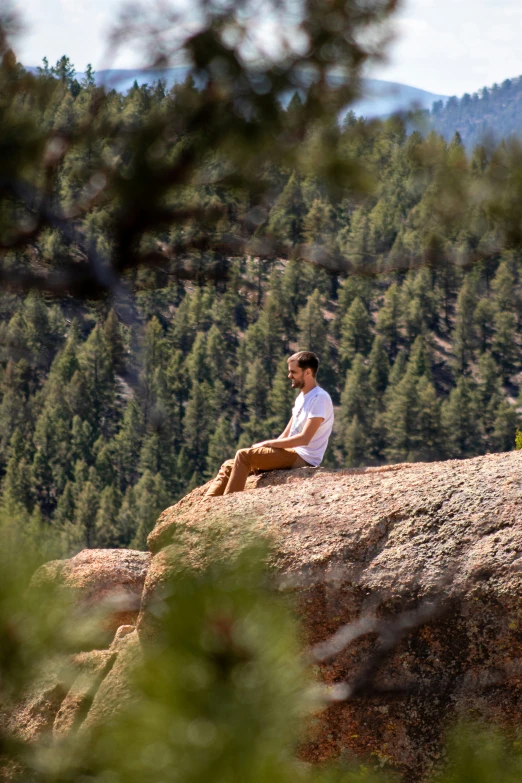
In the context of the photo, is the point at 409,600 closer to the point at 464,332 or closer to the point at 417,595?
the point at 417,595

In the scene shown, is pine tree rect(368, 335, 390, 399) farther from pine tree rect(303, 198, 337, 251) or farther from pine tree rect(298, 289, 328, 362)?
pine tree rect(303, 198, 337, 251)

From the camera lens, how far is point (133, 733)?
154 cm

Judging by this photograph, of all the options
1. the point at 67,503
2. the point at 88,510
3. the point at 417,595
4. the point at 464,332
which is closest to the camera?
the point at 417,595

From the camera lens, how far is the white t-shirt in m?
6.66

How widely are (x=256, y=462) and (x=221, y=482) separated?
330 mm

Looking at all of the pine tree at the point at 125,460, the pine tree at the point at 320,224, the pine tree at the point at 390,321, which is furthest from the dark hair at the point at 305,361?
the pine tree at the point at 390,321

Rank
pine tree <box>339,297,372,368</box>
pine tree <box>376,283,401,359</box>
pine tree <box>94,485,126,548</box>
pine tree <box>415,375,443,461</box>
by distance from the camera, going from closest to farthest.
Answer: pine tree <box>94,485,126,548</box>, pine tree <box>415,375,443,461</box>, pine tree <box>339,297,372,368</box>, pine tree <box>376,283,401,359</box>

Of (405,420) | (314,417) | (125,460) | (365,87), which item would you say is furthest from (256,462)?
(405,420)

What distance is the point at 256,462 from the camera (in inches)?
267

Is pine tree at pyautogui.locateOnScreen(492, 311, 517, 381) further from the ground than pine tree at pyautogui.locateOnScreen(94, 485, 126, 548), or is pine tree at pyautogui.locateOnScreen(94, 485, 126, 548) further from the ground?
pine tree at pyautogui.locateOnScreen(492, 311, 517, 381)

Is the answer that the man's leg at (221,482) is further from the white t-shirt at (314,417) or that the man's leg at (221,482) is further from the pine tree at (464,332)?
the pine tree at (464,332)

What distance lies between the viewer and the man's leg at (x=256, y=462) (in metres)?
6.71

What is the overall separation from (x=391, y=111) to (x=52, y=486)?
63823mm

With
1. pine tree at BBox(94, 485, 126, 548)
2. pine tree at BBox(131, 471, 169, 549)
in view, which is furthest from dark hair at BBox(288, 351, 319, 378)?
pine tree at BBox(131, 471, 169, 549)
